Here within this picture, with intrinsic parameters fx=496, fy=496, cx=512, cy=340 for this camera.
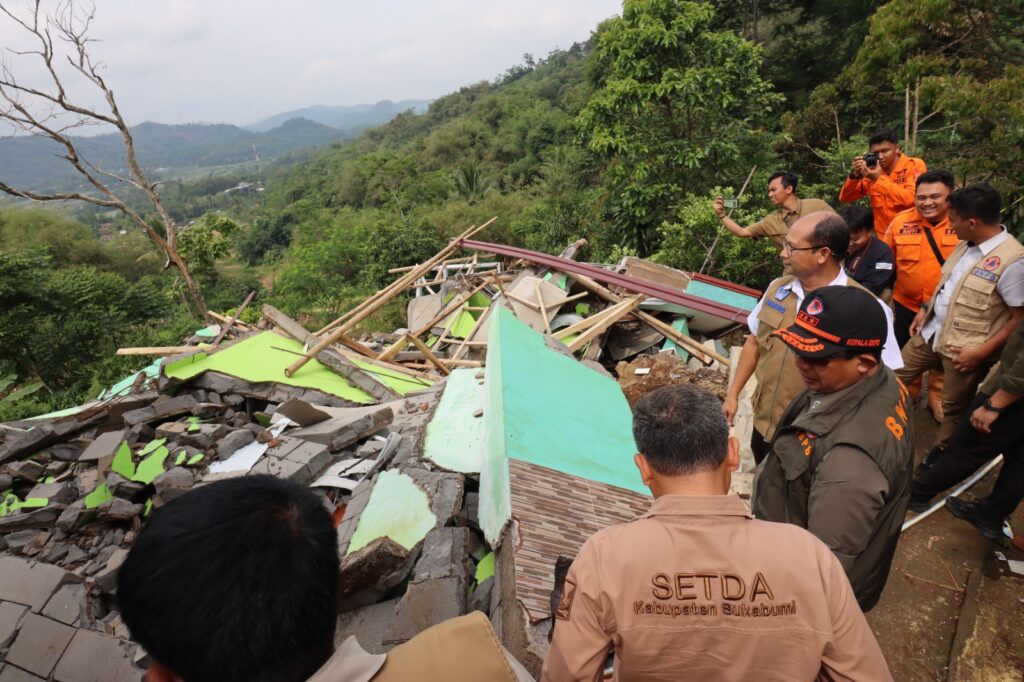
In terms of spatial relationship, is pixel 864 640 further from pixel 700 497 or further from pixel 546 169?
pixel 546 169

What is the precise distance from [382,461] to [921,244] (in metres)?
3.89

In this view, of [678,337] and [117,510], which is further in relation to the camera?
[678,337]

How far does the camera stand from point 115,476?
A: 11.7 ft

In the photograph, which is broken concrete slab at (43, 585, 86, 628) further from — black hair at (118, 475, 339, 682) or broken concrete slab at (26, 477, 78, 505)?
black hair at (118, 475, 339, 682)

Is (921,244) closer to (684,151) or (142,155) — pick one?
(684,151)

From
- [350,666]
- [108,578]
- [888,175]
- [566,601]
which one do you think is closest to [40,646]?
[108,578]

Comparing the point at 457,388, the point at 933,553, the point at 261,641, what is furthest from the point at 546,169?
the point at 261,641

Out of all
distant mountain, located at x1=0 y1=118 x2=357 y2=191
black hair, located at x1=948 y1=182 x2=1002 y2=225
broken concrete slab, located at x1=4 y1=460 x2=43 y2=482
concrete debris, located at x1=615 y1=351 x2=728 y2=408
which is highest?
distant mountain, located at x1=0 y1=118 x2=357 y2=191

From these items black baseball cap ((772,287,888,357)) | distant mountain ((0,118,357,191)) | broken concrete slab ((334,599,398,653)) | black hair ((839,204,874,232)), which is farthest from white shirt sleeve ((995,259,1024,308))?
distant mountain ((0,118,357,191))

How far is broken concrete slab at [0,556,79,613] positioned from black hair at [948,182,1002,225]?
17.1 ft

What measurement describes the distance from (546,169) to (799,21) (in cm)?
1119

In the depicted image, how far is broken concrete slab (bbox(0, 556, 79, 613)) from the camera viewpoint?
2.63 meters

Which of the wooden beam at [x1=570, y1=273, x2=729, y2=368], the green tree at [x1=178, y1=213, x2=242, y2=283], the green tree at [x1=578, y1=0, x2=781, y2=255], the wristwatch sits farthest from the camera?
the green tree at [x1=178, y1=213, x2=242, y2=283]

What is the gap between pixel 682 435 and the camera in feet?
3.85
